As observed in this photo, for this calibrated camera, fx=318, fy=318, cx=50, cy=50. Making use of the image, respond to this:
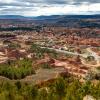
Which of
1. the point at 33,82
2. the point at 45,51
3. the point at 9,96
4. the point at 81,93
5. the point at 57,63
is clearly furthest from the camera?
the point at 45,51

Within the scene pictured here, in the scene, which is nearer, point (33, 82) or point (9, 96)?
point (9, 96)

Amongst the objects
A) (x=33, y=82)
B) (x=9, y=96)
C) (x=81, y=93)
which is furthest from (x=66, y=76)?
(x=9, y=96)

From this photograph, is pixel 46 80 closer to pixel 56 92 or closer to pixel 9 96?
pixel 56 92

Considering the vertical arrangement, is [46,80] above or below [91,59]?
above

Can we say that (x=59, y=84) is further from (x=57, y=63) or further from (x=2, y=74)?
(x=57, y=63)

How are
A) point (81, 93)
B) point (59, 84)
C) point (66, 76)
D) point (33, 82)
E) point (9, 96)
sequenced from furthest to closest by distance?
1. point (66, 76)
2. point (33, 82)
3. point (59, 84)
4. point (81, 93)
5. point (9, 96)

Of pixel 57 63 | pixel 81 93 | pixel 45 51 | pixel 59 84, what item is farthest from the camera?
pixel 45 51

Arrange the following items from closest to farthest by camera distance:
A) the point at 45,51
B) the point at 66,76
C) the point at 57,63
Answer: the point at 66,76 < the point at 57,63 < the point at 45,51

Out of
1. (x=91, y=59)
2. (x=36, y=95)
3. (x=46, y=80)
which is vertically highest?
(x=36, y=95)

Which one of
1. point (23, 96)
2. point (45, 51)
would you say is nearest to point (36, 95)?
point (23, 96)
